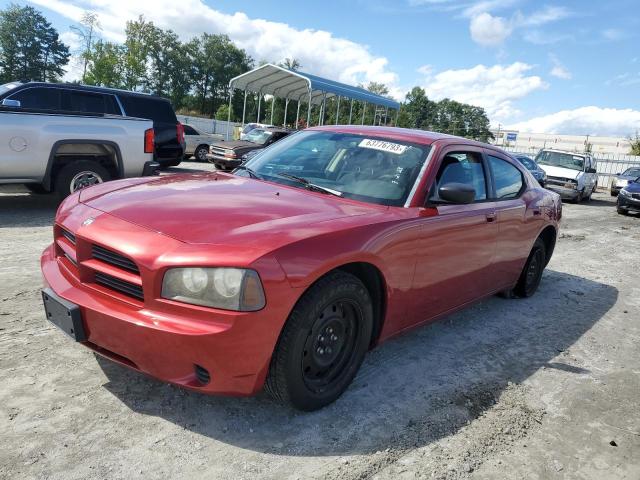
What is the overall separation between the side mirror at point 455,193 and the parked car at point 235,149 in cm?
1235

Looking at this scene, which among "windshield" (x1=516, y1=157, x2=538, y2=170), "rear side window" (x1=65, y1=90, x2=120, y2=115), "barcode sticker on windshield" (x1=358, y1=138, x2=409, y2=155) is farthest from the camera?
"windshield" (x1=516, y1=157, x2=538, y2=170)

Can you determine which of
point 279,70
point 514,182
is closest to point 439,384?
point 514,182

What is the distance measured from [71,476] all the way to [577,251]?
874 centimetres

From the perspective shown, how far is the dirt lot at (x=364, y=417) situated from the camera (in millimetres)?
2357

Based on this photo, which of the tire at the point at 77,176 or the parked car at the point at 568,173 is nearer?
the tire at the point at 77,176

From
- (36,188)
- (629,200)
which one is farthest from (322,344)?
(629,200)

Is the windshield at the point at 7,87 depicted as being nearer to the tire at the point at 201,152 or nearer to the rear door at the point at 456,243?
the rear door at the point at 456,243

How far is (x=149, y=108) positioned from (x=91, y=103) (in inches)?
88.6

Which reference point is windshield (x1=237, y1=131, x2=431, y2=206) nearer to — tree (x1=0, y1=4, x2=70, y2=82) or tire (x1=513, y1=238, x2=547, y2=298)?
tire (x1=513, y1=238, x2=547, y2=298)

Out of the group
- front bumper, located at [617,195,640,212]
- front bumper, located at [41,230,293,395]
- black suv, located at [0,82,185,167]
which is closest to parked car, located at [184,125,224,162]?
black suv, located at [0,82,185,167]

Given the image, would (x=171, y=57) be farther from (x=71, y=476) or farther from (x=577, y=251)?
(x=71, y=476)

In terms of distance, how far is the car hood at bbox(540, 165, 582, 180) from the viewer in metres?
18.2

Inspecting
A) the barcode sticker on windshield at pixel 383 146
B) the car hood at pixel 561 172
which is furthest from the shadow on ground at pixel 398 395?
the car hood at pixel 561 172


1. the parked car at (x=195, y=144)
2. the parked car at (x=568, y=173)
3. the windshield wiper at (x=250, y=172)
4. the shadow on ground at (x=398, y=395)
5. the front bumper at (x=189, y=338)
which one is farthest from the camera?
the parked car at (x=195, y=144)
